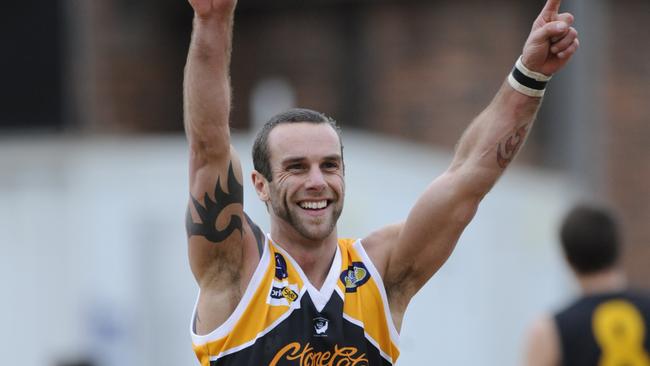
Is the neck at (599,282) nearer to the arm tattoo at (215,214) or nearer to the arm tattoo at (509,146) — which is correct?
the arm tattoo at (509,146)

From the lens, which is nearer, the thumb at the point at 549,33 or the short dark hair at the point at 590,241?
the thumb at the point at 549,33

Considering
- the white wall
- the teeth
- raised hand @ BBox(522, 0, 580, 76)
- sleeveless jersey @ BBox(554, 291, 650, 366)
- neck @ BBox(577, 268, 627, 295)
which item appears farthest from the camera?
the white wall

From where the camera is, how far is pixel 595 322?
22.9 feet

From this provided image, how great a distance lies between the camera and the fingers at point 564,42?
5.61 m

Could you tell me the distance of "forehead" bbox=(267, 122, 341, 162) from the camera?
5.52m

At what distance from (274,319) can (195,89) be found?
96 cm

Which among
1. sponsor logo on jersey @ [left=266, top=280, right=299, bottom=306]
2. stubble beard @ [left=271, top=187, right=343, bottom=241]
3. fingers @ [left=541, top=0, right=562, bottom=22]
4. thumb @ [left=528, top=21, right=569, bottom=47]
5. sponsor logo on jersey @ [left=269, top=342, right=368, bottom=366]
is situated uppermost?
fingers @ [left=541, top=0, right=562, bottom=22]

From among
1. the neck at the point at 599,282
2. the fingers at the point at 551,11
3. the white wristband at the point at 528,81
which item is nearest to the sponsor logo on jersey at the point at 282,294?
the white wristband at the point at 528,81

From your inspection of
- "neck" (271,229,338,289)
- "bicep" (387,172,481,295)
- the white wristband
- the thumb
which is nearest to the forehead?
"neck" (271,229,338,289)

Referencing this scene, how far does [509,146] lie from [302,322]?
1.17m

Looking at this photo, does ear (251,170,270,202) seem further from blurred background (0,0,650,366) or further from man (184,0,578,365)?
blurred background (0,0,650,366)

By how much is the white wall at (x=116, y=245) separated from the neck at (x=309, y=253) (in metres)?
7.63

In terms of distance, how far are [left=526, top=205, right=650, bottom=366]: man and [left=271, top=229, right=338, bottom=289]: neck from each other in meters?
1.74

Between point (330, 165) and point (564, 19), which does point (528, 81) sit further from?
point (330, 165)
